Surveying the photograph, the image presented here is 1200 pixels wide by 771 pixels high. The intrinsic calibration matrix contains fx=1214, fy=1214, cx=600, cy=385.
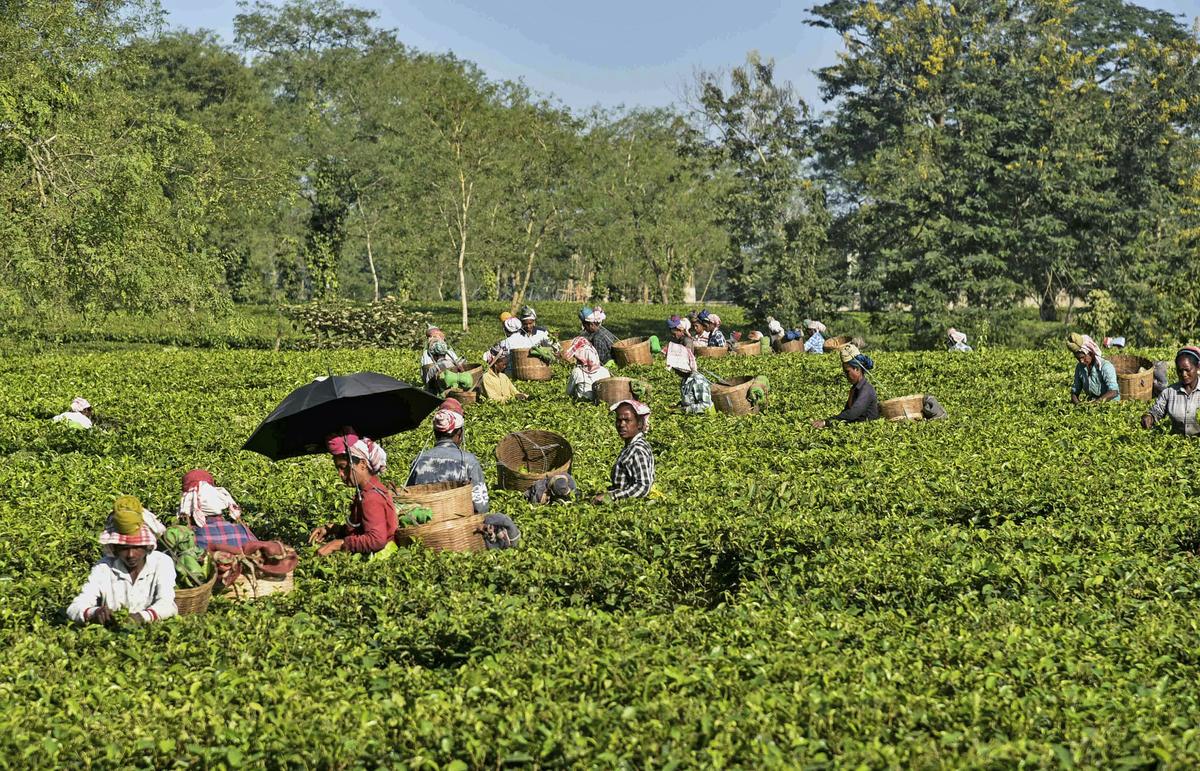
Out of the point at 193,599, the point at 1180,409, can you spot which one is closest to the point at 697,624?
the point at 193,599

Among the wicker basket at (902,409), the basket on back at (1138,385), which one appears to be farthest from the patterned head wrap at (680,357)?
the basket on back at (1138,385)

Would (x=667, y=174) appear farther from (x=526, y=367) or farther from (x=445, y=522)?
(x=445, y=522)

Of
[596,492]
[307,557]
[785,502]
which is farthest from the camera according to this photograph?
[596,492]

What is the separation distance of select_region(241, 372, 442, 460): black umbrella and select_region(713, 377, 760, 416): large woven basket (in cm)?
794

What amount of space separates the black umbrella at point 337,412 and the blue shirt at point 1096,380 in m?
9.95

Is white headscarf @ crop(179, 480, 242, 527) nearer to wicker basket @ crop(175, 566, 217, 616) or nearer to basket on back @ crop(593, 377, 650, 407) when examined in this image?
wicker basket @ crop(175, 566, 217, 616)

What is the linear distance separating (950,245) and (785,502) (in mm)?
29222

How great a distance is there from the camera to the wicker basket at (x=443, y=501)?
949cm

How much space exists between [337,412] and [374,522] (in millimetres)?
1245

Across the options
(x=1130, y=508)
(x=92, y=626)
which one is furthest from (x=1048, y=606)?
(x=92, y=626)

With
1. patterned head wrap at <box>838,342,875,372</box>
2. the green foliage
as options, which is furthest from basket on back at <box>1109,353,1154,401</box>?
the green foliage

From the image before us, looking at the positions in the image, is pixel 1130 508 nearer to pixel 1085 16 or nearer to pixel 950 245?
pixel 950 245

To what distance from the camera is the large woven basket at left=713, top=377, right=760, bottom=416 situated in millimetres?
17844

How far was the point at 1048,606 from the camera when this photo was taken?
295 inches
